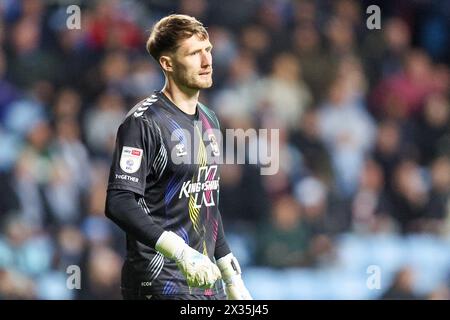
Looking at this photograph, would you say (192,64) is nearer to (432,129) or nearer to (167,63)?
(167,63)

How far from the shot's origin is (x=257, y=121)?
10.4 meters

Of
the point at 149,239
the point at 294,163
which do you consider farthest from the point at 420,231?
the point at 149,239

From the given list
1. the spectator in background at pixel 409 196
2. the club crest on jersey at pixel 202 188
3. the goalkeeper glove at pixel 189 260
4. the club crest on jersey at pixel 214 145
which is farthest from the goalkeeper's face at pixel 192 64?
the spectator in background at pixel 409 196

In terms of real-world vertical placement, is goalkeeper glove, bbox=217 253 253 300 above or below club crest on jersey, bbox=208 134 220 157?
below

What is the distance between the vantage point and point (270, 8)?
11461mm

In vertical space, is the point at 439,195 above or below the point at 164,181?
below

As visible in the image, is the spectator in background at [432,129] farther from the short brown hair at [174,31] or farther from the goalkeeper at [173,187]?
the short brown hair at [174,31]

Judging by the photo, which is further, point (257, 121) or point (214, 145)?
point (257, 121)

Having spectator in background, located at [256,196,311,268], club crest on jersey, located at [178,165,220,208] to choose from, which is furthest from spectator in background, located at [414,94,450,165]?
club crest on jersey, located at [178,165,220,208]

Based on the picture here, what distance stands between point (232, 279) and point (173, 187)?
683 mm

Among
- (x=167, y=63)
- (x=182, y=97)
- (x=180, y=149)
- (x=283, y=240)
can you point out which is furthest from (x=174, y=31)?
(x=283, y=240)

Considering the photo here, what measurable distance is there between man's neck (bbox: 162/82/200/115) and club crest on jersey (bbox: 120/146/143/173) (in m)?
0.47

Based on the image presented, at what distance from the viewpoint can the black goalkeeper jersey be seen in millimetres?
5441

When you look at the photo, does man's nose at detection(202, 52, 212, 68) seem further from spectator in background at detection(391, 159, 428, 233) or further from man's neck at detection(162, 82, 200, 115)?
spectator in background at detection(391, 159, 428, 233)
